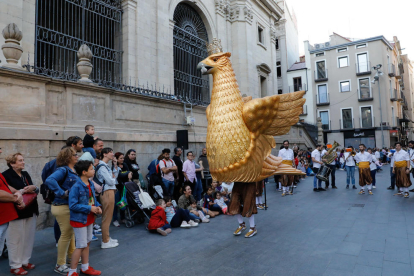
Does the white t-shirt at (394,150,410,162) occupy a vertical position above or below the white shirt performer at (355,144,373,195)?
above

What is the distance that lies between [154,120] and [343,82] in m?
28.6

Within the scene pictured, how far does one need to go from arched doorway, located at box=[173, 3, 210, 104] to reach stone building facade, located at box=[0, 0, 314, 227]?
62mm

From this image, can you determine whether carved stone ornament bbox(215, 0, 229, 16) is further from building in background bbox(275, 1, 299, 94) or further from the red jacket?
building in background bbox(275, 1, 299, 94)

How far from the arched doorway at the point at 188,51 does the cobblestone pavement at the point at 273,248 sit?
925 centimetres

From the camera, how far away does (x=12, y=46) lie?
18.9ft

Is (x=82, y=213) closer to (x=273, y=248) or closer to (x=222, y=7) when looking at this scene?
(x=273, y=248)

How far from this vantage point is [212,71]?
5.07 meters

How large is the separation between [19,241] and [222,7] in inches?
651

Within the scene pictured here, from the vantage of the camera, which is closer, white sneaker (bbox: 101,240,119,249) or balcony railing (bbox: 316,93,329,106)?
white sneaker (bbox: 101,240,119,249)

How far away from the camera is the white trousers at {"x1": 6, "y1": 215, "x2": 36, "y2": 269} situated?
142 inches

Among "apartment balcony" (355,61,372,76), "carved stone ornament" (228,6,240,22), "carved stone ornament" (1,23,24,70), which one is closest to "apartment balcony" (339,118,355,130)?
"apartment balcony" (355,61,372,76)

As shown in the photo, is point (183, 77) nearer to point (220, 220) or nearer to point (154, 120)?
point (154, 120)

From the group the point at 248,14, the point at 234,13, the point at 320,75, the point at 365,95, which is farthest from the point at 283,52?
the point at 234,13

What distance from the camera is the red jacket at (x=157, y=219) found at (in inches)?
211
